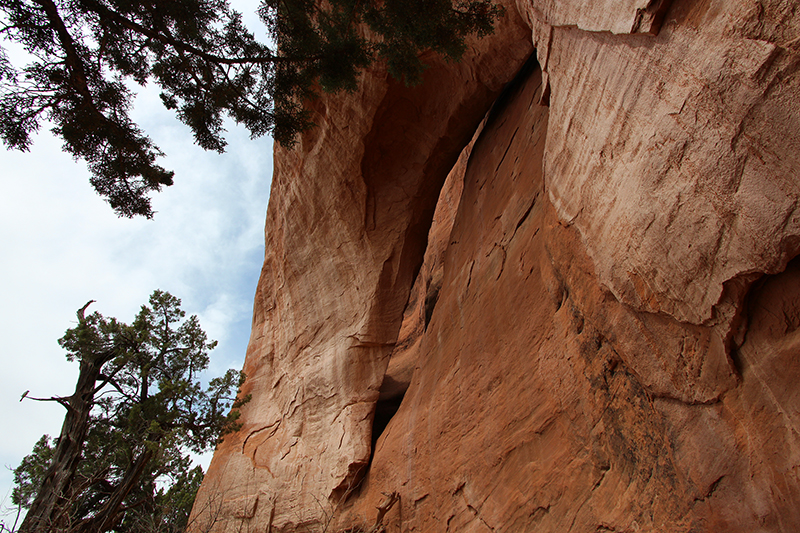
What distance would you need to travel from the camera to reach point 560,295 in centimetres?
487

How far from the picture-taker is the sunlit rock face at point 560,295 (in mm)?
2887

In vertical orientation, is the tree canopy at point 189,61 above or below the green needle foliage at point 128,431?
above

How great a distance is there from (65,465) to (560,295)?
7345mm

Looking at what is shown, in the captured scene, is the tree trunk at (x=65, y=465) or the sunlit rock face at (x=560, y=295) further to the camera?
the tree trunk at (x=65, y=465)

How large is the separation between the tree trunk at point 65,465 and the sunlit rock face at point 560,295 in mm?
2433

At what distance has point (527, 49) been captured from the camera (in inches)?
273

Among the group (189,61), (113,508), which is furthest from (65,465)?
(189,61)

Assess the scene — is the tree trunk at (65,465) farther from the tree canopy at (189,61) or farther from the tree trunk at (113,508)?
the tree canopy at (189,61)

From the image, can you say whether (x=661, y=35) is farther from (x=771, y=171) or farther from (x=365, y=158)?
(x=365, y=158)

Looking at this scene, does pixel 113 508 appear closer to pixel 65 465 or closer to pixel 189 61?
pixel 65 465

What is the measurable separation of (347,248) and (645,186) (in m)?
6.75

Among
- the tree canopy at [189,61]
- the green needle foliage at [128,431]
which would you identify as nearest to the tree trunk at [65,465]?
the green needle foliage at [128,431]

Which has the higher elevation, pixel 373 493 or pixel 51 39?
pixel 51 39

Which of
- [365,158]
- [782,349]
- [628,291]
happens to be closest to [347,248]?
[365,158]
